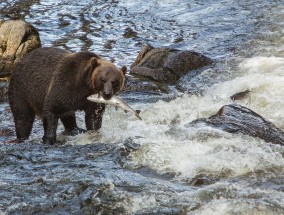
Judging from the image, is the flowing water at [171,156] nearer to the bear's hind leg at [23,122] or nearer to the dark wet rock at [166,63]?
the bear's hind leg at [23,122]

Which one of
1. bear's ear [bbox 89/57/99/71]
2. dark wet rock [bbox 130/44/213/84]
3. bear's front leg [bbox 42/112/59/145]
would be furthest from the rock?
bear's ear [bbox 89/57/99/71]

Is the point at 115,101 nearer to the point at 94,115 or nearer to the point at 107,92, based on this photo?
the point at 107,92

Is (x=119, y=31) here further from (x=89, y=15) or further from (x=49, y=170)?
(x=49, y=170)

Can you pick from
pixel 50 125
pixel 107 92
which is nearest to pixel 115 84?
pixel 107 92

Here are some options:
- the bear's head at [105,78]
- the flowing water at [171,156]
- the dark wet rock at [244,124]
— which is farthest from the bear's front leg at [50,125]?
the dark wet rock at [244,124]

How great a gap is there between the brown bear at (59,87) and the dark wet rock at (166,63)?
146 inches

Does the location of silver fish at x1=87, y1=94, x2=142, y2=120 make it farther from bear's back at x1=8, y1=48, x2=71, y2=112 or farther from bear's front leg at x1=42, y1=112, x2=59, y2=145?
bear's back at x1=8, y1=48, x2=71, y2=112

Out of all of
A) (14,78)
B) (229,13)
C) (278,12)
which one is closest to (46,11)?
(229,13)

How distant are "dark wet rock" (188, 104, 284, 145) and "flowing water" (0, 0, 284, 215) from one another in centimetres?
20

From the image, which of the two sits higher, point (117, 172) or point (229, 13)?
point (117, 172)

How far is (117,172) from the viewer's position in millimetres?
6746

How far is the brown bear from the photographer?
7.58 meters

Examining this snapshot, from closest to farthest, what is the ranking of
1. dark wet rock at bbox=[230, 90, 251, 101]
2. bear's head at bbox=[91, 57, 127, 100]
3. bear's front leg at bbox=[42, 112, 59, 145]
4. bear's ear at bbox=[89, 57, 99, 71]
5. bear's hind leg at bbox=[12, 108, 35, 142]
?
bear's head at bbox=[91, 57, 127, 100] < bear's ear at bbox=[89, 57, 99, 71] < bear's front leg at bbox=[42, 112, 59, 145] < bear's hind leg at bbox=[12, 108, 35, 142] < dark wet rock at bbox=[230, 90, 251, 101]

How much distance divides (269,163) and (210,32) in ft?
29.3
